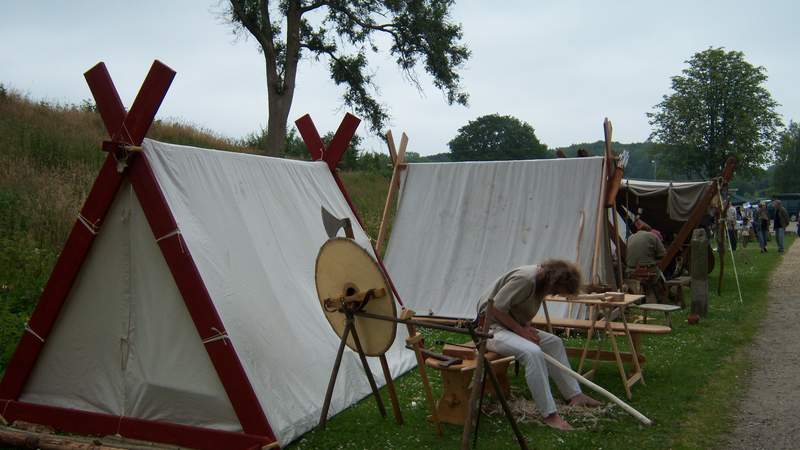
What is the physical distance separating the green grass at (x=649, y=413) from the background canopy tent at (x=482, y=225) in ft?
4.27

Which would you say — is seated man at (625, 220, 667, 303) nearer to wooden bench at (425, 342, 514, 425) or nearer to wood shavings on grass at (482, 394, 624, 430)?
wood shavings on grass at (482, 394, 624, 430)

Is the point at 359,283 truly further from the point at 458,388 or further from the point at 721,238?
the point at 721,238

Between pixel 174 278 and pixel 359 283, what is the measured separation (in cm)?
113

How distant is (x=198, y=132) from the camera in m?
15.6

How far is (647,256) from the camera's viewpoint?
9844 millimetres

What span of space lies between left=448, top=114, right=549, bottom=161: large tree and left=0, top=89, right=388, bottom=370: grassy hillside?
16.1 metres

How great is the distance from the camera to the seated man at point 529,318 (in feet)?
15.0

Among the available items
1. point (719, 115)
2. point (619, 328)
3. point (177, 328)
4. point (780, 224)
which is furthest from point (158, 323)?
point (719, 115)

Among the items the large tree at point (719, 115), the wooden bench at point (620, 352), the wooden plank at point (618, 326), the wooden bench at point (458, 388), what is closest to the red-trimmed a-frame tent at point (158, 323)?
the wooden bench at point (458, 388)

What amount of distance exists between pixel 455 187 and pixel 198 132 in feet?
27.5

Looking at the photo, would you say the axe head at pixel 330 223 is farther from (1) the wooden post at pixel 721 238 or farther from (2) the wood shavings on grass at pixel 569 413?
(1) the wooden post at pixel 721 238

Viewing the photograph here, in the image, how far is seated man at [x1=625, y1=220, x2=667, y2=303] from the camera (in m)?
9.81

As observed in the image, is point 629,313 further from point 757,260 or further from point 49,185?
point 757,260

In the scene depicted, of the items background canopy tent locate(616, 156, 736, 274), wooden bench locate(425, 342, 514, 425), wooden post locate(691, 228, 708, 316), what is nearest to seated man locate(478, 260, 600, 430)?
wooden bench locate(425, 342, 514, 425)
